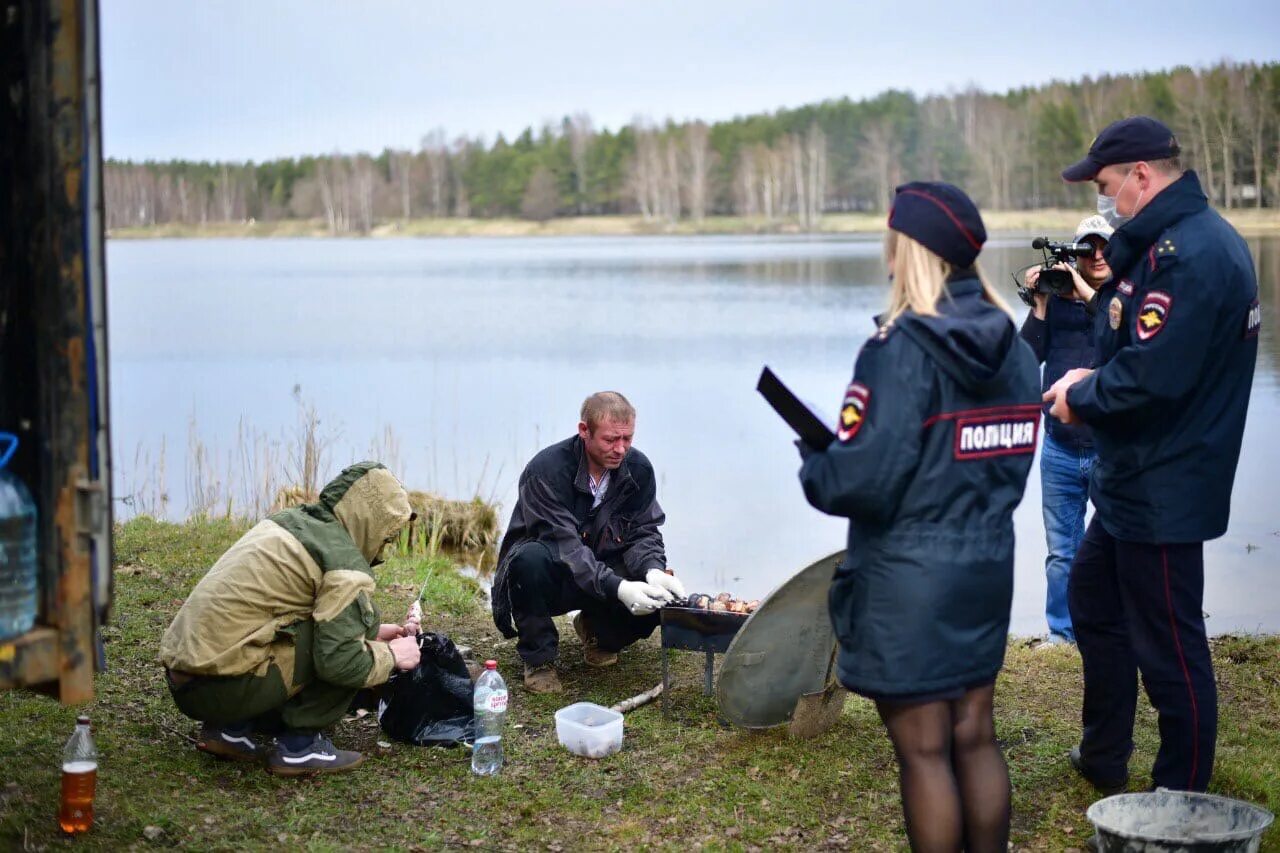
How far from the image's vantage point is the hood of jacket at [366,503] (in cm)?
461

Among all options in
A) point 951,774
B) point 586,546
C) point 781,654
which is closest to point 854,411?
point 951,774

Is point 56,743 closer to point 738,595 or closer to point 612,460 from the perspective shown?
point 612,460

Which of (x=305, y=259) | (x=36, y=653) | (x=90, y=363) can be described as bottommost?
(x=36, y=653)

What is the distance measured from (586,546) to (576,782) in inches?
48.1

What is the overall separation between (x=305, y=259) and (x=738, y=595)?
56.5 metres

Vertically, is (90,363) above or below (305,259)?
below

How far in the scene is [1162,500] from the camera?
398 cm

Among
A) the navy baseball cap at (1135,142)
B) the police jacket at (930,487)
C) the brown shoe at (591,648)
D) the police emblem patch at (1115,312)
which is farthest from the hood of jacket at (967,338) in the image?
the brown shoe at (591,648)

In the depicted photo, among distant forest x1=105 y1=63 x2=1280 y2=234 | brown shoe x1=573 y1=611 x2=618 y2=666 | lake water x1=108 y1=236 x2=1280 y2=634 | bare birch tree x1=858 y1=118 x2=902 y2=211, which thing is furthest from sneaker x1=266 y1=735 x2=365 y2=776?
bare birch tree x1=858 y1=118 x2=902 y2=211

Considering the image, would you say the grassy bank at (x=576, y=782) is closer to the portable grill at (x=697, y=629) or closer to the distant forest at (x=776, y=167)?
the portable grill at (x=697, y=629)

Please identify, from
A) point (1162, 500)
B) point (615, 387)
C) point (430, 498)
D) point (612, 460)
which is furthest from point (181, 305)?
point (1162, 500)

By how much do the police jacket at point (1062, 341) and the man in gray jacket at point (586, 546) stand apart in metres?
1.88

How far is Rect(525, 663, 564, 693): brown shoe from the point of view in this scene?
563 cm

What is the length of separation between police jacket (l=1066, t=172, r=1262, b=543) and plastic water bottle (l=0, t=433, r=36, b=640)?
289 cm
